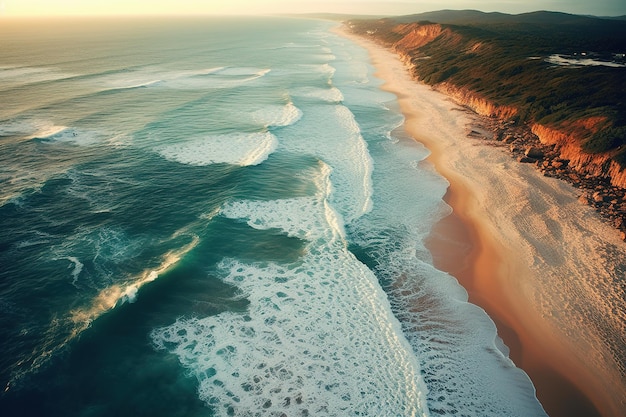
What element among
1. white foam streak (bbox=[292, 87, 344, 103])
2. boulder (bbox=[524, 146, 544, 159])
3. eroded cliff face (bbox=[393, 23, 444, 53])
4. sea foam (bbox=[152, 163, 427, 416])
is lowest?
sea foam (bbox=[152, 163, 427, 416])

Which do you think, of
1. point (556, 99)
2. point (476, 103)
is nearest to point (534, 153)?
point (556, 99)

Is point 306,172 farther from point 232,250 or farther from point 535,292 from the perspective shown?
point 535,292

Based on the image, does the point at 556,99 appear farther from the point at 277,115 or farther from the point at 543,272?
the point at 277,115

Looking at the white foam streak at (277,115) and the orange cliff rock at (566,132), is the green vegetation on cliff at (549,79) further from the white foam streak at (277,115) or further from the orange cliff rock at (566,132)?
the white foam streak at (277,115)

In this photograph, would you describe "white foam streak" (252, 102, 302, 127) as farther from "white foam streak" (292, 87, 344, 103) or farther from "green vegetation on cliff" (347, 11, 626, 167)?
"green vegetation on cliff" (347, 11, 626, 167)

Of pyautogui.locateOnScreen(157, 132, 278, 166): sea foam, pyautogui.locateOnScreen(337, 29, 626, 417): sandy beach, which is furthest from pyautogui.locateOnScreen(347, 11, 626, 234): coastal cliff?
pyautogui.locateOnScreen(157, 132, 278, 166): sea foam
